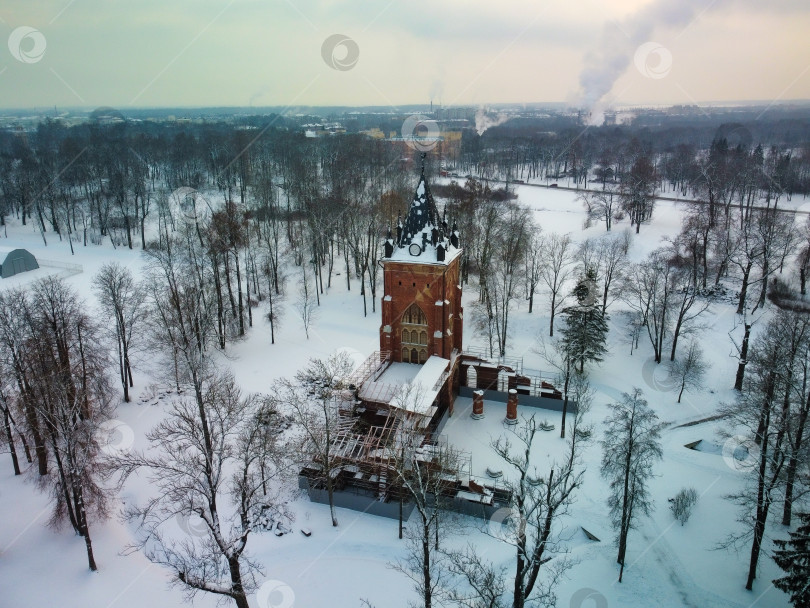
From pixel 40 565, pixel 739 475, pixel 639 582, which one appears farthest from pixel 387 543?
pixel 739 475

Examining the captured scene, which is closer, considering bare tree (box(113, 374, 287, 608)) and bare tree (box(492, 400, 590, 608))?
bare tree (box(492, 400, 590, 608))

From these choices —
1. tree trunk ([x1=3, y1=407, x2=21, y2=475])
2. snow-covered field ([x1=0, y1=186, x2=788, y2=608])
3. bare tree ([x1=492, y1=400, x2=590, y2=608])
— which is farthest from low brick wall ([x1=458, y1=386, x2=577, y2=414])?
tree trunk ([x1=3, y1=407, x2=21, y2=475])

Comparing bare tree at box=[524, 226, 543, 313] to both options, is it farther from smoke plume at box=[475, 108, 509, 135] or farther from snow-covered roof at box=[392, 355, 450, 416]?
smoke plume at box=[475, 108, 509, 135]

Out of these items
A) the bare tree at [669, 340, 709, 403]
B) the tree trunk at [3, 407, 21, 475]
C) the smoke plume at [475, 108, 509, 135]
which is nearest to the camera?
the tree trunk at [3, 407, 21, 475]

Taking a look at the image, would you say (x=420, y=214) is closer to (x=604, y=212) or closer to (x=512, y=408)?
(x=512, y=408)

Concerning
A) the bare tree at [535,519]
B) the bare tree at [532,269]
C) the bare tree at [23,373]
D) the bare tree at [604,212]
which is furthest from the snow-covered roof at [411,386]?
the bare tree at [604,212]

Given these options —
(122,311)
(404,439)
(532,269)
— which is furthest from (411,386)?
(532,269)

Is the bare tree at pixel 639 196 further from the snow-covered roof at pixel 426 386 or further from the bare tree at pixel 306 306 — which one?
the snow-covered roof at pixel 426 386
